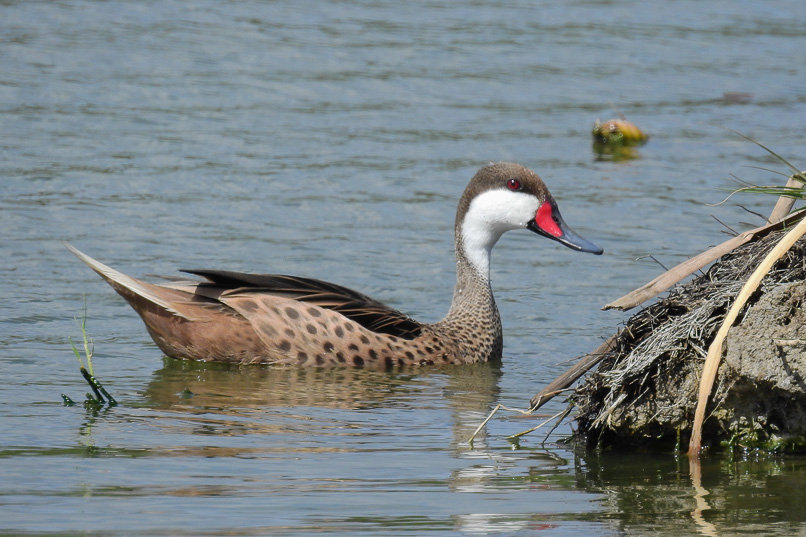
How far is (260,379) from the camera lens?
27.5 ft

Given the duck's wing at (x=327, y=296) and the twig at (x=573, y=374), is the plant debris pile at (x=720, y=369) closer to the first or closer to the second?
the twig at (x=573, y=374)

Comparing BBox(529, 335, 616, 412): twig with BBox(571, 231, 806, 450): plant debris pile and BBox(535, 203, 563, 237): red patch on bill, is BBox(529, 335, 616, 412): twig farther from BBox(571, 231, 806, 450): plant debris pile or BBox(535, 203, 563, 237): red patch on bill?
BBox(535, 203, 563, 237): red patch on bill

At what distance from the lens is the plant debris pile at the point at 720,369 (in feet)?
18.0

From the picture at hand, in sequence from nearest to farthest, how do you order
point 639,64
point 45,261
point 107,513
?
1. point 107,513
2. point 45,261
3. point 639,64

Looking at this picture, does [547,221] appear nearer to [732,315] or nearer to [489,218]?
[489,218]

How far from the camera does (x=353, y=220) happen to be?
1162 cm

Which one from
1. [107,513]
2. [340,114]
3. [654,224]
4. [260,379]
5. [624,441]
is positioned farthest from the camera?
[340,114]

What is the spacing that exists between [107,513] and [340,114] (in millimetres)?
10182

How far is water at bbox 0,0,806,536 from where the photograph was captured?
5.17m

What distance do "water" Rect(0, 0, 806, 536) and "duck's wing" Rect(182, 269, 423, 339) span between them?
370 millimetres

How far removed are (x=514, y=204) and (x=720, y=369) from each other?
422 centimetres

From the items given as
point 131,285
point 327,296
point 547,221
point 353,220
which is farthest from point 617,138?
point 131,285

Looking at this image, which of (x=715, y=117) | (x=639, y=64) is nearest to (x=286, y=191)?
(x=715, y=117)

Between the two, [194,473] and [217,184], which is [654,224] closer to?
[217,184]
